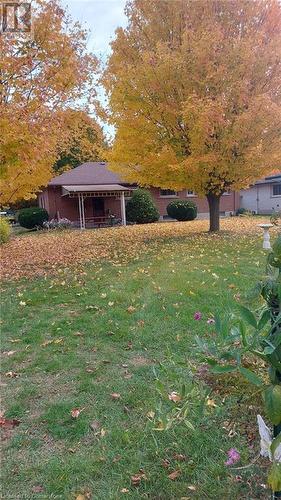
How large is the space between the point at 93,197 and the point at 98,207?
900 millimetres

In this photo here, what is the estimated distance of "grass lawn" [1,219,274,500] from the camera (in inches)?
86.6

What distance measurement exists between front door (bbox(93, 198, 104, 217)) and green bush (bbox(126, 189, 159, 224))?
3881 millimetres

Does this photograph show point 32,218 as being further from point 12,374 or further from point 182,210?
point 12,374

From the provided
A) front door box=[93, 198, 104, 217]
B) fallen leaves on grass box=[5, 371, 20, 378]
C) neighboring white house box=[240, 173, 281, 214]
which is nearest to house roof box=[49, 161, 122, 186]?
front door box=[93, 198, 104, 217]

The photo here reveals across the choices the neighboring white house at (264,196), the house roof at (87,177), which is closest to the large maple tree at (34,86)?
the house roof at (87,177)

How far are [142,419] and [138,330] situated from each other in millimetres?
1761

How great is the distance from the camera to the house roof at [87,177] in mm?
23562

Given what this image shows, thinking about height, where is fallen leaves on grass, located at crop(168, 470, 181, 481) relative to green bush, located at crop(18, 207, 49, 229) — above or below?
below

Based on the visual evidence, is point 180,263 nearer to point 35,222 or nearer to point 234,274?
point 234,274

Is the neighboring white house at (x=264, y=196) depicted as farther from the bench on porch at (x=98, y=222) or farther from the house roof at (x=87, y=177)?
the bench on porch at (x=98, y=222)

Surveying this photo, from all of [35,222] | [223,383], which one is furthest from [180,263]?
[35,222]

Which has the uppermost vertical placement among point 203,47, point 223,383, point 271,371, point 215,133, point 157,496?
point 203,47

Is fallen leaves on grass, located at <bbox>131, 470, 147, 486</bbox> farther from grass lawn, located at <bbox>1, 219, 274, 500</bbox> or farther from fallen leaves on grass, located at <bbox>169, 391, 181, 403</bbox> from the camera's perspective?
fallen leaves on grass, located at <bbox>169, 391, 181, 403</bbox>

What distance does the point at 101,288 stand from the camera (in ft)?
21.2
